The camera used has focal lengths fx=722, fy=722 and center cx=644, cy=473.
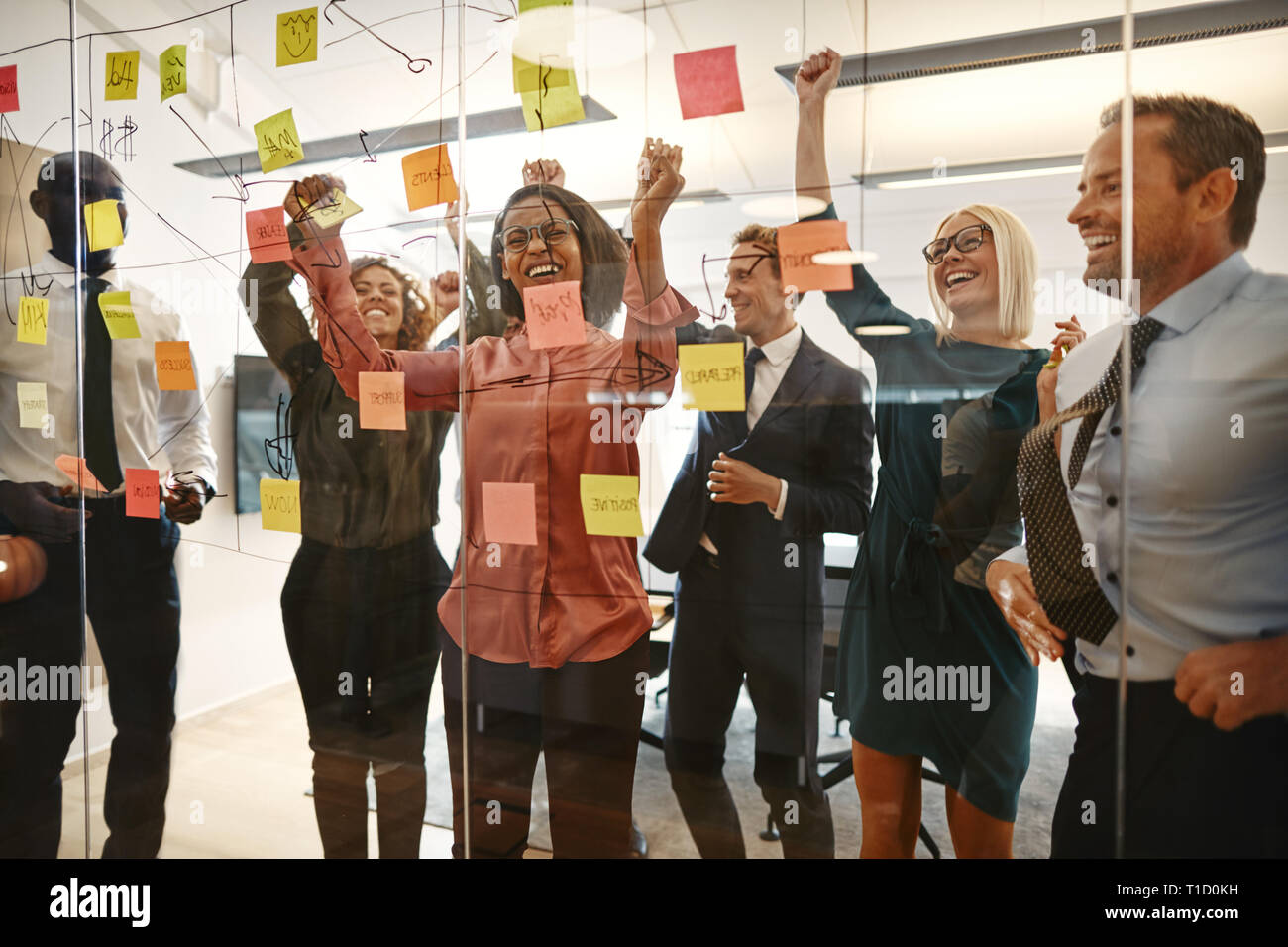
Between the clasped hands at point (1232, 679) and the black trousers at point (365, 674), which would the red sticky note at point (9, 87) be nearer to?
the black trousers at point (365, 674)

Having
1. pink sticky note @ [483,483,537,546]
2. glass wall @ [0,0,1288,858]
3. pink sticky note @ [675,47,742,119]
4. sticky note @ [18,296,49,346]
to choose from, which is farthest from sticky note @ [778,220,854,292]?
sticky note @ [18,296,49,346]

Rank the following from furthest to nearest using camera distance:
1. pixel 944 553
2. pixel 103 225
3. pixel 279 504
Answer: pixel 103 225, pixel 279 504, pixel 944 553

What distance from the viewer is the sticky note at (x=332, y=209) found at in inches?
66.1

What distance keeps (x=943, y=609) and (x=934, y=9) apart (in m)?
1.12

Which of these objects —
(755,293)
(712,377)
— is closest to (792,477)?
(712,377)

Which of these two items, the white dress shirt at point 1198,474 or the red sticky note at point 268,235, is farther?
the red sticky note at point 268,235

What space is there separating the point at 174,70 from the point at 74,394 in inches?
34.6

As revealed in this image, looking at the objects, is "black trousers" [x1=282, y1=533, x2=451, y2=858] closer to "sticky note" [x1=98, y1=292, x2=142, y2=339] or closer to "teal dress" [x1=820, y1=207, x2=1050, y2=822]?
"sticky note" [x1=98, y1=292, x2=142, y2=339]

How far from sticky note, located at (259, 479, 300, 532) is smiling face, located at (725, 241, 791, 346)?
3.73 ft

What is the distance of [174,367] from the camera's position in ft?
6.06

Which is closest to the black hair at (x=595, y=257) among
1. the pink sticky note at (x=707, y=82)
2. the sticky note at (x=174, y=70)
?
the pink sticky note at (x=707, y=82)

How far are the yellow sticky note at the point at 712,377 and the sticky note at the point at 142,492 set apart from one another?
144 cm

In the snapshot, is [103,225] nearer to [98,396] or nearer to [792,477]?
[98,396]
